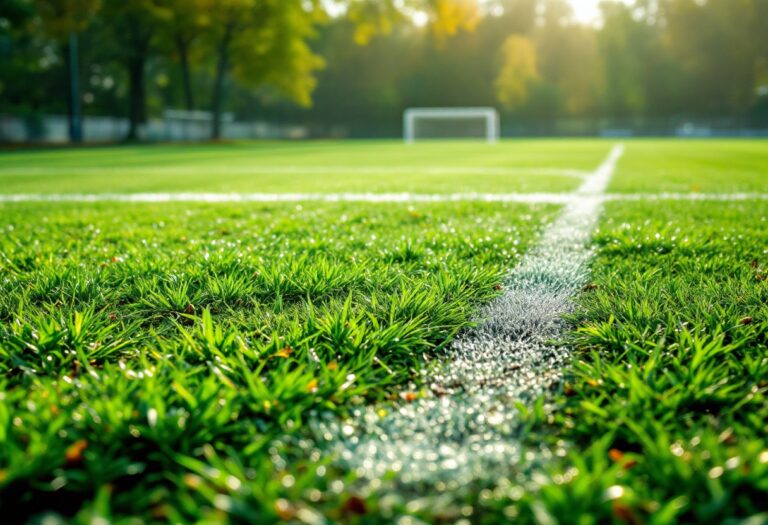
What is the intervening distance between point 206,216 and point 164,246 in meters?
1.23

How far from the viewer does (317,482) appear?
116 cm

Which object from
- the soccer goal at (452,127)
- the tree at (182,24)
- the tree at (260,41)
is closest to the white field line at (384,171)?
the tree at (182,24)

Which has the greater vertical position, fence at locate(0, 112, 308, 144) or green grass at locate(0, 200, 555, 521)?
fence at locate(0, 112, 308, 144)

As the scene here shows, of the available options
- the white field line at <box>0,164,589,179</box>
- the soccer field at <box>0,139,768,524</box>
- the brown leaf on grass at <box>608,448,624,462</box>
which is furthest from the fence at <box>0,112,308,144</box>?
the brown leaf on grass at <box>608,448,624,462</box>

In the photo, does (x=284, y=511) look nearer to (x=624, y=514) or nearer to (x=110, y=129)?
(x=624, y=514)

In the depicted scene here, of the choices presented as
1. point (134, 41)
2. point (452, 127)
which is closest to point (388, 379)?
point (134, 41)

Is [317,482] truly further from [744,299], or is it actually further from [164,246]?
[164,246]

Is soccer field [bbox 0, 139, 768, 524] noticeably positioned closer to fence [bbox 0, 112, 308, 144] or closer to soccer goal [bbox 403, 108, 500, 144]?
fence [bbox 0, 112, 308, 144]

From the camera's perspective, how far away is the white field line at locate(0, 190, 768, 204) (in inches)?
216

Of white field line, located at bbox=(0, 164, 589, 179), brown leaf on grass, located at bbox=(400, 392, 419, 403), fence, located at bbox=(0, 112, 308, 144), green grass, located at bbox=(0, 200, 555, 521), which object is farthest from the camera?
fence, located at bbox=(0, 112, 308, 144)

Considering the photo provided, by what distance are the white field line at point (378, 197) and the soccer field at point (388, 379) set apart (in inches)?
79.7

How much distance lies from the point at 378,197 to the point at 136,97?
1443 inches

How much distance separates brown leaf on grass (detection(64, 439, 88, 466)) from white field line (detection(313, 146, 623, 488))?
47 centimetres

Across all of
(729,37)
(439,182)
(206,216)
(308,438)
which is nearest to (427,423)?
(308,438)
